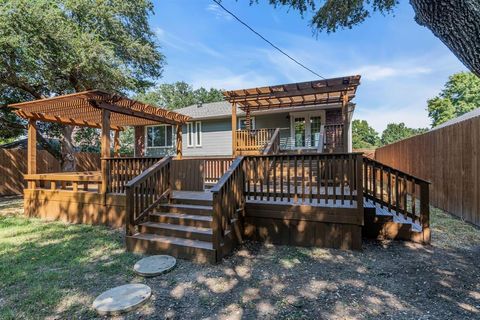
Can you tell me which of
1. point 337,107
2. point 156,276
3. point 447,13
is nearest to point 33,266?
point 156,276

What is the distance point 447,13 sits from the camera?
80.7 inches

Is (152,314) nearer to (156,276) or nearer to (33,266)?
(156,276)

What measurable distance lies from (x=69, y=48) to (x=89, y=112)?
365 centimetres

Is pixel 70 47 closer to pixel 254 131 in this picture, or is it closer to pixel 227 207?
pixel 254 131

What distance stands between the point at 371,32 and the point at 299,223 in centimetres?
1056

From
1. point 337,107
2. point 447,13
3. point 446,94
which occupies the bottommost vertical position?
point 447,13

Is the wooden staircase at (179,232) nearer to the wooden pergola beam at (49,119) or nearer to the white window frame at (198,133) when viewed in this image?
the wooden pergola beam at (49,119)

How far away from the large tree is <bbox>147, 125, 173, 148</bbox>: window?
326cm

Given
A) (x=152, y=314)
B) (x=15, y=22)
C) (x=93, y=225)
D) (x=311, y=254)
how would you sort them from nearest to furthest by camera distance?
1. (x=152, y=314)
2. (x=311, y=254)
3. (x=93, y=225)
4. (x=15, y=22)

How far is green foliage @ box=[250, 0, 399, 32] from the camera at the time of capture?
6598mm

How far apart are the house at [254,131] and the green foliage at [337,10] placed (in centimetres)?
281

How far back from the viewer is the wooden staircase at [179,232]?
13.9 feet

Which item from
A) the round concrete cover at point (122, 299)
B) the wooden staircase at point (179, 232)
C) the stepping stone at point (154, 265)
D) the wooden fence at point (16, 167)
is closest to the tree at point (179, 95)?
the wooden fence at point (16, 167)

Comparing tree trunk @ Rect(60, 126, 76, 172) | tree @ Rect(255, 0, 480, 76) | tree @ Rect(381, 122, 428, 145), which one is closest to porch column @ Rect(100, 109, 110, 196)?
tree trunk @ Rect(60, 126, 76, 172)
